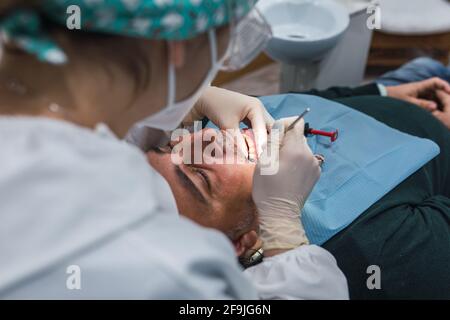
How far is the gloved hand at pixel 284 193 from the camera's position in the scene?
117cm

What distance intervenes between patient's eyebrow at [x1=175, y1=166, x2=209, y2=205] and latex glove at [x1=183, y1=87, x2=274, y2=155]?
0.83 feet

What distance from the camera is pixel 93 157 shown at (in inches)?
26.3

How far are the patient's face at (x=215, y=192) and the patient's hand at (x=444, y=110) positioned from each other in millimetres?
906

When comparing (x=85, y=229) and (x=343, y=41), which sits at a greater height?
A: (x=85, y=229)

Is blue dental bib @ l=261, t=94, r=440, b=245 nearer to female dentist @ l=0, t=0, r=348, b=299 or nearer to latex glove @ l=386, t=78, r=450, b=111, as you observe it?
latex glove @ l=386, t=78, r=450, b=111

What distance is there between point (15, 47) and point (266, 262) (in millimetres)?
676

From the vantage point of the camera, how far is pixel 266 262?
3.63 ft

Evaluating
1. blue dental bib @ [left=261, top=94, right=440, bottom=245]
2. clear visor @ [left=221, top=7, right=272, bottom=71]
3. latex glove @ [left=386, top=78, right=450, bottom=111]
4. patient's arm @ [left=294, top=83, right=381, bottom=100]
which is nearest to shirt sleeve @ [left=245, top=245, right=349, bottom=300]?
blue dental bib @ [left=261, top=94, right=440, bottom=245]

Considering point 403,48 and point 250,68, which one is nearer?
point 403,48

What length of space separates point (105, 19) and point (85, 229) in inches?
10.4

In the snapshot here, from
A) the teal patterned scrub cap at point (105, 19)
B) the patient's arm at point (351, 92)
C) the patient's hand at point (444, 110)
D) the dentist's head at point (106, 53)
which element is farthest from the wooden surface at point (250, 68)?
the teal patterned scrub cap at point (105, 19)

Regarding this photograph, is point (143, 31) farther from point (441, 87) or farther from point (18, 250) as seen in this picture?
point (441, 87)

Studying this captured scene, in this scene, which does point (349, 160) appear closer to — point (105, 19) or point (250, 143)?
point (250, 143)

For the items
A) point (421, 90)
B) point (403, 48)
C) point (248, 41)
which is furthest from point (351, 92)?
point (248, 41)
